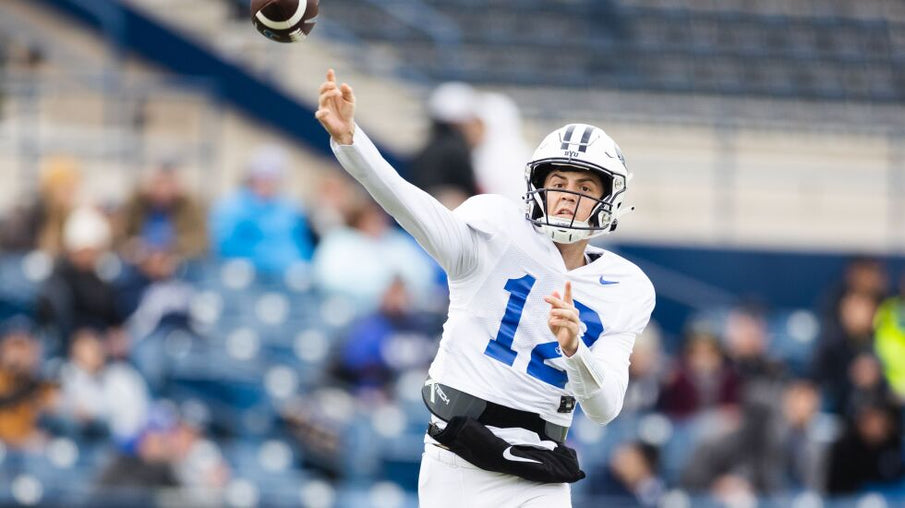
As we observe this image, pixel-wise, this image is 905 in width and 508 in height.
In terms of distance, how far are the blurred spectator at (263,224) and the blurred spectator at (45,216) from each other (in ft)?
3.55

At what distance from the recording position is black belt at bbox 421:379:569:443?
512 cm

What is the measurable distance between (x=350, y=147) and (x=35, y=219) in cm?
663

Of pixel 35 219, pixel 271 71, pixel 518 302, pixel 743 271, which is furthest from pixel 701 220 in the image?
pixel 518 302

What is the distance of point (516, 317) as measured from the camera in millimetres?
5141

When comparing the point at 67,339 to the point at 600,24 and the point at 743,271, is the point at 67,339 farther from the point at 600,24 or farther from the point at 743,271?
the point at 600,24

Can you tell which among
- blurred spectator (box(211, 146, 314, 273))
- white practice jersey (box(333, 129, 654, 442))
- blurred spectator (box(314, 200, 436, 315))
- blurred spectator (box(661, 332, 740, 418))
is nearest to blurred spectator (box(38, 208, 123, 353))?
blurred spectator (box(211, 146, 314, 273))

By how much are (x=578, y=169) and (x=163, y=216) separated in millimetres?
6247

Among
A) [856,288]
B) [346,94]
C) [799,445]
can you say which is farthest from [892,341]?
[346,94]

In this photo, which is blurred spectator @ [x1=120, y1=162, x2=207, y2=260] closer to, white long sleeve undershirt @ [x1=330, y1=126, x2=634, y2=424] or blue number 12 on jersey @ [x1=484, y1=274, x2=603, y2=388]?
blue number 12 on jersey @ [x1=484, y1=274, x2=603, y2=388]

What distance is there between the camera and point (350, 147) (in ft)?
15.5

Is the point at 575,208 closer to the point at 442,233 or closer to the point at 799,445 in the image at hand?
the point at 442,233

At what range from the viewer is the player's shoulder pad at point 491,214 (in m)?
5.08

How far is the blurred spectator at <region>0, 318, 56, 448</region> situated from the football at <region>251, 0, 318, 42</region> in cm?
490

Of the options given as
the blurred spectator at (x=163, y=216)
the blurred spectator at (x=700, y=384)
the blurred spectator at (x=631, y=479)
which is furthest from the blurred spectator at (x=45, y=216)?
the blurred spectator at (x=700, y=384)
